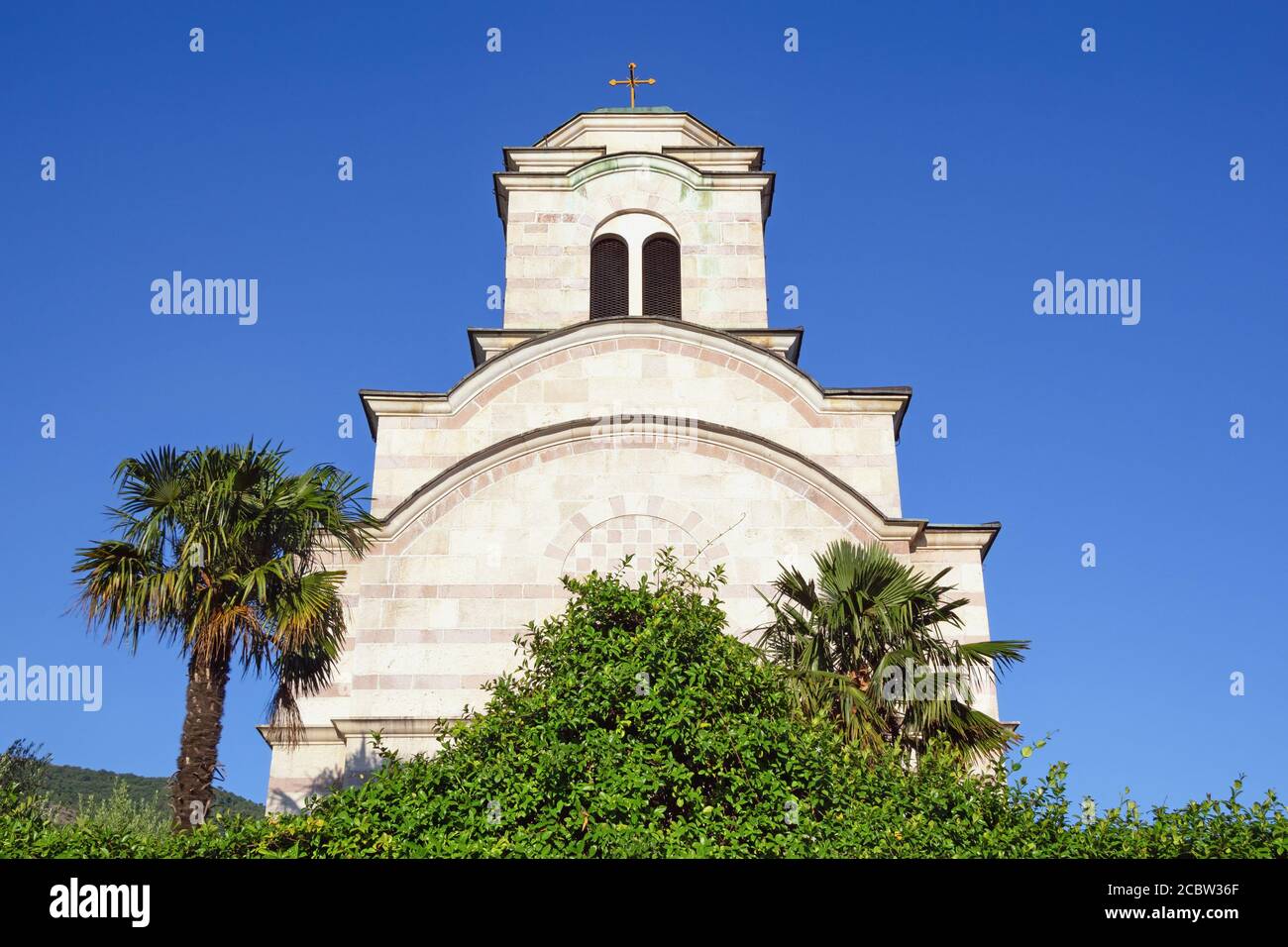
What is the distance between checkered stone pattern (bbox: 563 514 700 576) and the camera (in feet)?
62.2

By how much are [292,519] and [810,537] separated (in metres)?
7.62

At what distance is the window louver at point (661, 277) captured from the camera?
79.5 ft

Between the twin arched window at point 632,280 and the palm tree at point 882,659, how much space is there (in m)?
8.53

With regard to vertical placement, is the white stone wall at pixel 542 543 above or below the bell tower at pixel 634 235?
below

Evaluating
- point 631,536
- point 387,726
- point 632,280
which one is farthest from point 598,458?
point 632,280

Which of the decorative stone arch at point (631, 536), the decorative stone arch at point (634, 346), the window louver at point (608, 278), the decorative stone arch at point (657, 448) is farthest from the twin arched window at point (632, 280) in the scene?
the decorative stone arch at point (631, 536)

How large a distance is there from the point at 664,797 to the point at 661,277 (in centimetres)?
1362

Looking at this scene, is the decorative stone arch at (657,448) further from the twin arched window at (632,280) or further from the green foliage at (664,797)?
the green foliage at (664,797)

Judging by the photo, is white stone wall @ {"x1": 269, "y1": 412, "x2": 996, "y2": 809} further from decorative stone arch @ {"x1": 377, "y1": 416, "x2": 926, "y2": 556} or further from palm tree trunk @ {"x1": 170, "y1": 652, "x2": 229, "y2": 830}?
palm tree trunk @ {"x1": 170, "y1": 652, "x2": 229, "y2": 830}

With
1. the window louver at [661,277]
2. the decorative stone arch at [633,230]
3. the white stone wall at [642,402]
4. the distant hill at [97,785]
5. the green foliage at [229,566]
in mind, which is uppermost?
the decorative stone arch at [633,230]

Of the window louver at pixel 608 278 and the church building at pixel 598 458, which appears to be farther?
the window louver at pixel 608 278
